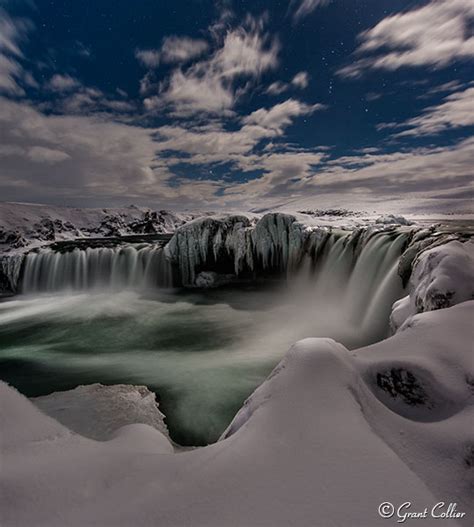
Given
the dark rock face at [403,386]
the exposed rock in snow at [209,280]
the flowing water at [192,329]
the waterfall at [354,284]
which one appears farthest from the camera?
the exposed rock in snow at [209,280]

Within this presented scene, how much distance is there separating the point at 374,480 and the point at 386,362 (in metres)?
1.31

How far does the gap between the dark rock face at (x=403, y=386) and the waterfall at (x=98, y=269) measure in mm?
18139

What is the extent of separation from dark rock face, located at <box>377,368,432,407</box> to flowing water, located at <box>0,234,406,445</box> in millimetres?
4095

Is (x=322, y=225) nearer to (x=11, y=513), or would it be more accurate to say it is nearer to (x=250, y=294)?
(x=250, y=294)

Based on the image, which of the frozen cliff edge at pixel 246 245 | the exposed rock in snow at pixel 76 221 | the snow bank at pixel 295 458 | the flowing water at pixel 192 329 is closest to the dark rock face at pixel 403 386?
the snow bank at pixel 295 458

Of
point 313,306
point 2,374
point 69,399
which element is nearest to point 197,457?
point 69,399

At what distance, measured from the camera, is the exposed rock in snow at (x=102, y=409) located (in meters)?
4.79

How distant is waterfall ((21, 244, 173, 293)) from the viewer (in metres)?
20.1

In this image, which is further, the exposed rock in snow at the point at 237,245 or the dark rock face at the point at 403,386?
the exposed rock in snow at the point at 237,245

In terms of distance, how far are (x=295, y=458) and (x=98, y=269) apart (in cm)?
2236

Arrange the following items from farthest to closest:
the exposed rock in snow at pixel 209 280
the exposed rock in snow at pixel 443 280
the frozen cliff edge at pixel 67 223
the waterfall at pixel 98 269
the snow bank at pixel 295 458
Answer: the frozen cliff edge at pixel 67 223, the waterfall at pixel 98 269, the exposed rock in snow at pixel 209 280, the exposed rock in snow at pixel 443 280, the snow bank at pixel 295 458

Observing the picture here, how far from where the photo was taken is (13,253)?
23.2 meters

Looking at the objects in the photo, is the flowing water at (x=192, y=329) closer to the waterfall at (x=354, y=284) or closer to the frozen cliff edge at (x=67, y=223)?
the waterfall at (x=354, y=284)

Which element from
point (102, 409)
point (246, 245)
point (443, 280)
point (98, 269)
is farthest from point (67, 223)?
point (443, 280)
